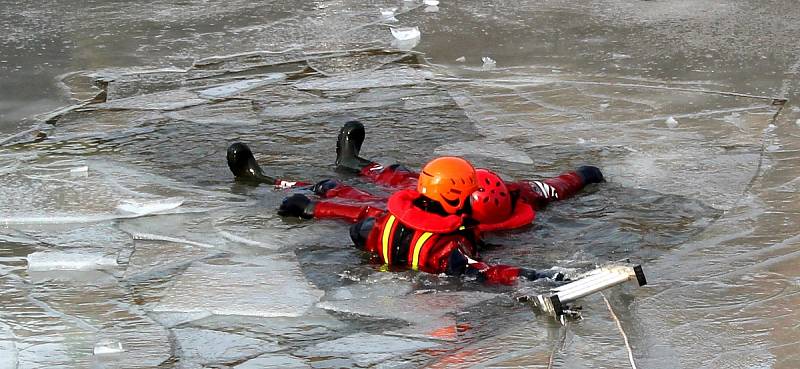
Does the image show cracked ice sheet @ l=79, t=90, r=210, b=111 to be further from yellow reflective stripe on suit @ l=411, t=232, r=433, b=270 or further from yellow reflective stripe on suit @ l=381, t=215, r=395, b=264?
yellow reflective stripe on suit @ l=411, t=232, r=433, b=270

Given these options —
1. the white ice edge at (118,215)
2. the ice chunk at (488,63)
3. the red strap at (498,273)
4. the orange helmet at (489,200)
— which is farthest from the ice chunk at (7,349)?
the ice chunk at (488,63)

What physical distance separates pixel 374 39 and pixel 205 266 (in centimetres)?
488

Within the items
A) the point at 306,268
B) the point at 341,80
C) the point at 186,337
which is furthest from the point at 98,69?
the point at 186,337

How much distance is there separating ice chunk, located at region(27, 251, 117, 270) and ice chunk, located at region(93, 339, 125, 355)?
0.98m

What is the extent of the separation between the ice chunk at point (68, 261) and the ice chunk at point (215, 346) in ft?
Result: 3.08

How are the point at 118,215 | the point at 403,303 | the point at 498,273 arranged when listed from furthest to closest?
1. the point at 118,215
2. the point at 498,273
3. the point at 403,303

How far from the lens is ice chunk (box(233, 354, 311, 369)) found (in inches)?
185

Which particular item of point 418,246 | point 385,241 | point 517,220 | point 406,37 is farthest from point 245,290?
point 406,37

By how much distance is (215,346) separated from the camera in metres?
4.91

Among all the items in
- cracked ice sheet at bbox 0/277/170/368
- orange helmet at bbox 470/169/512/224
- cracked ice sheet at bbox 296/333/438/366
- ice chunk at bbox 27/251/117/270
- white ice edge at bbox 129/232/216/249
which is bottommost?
white ice edge at bbox 129/232/216/249

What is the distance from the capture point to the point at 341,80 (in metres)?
9.22

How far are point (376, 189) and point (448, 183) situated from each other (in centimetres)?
119

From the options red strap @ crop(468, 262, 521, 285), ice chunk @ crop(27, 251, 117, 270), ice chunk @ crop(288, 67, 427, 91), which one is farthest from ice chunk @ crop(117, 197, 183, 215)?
ice chunk @ crop(288, 67, 427, 91)

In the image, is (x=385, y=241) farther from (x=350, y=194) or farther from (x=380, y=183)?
(x=380, y=183)
